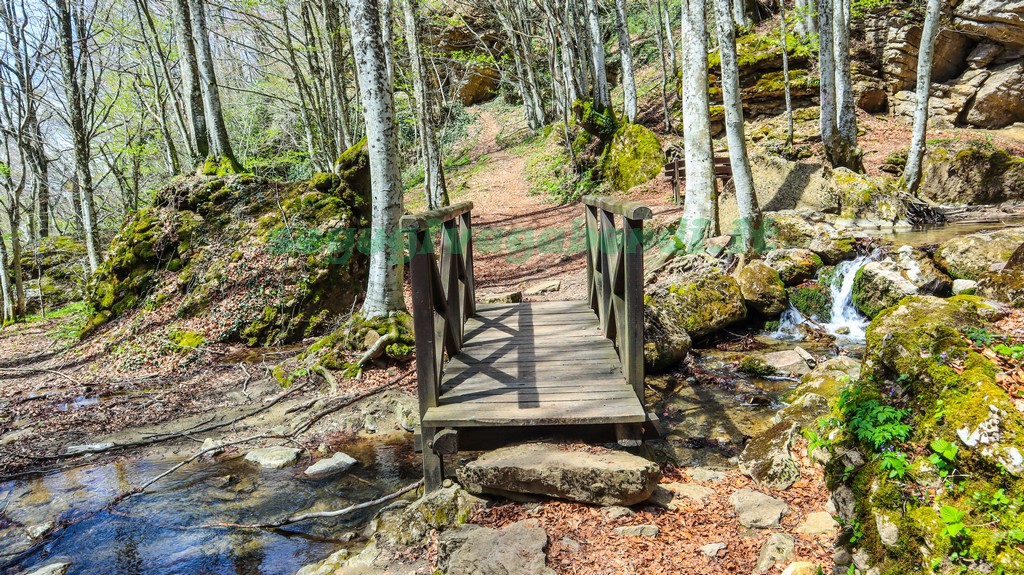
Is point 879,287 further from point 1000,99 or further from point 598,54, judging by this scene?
point 1000,99

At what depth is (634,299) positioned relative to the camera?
4.00 m

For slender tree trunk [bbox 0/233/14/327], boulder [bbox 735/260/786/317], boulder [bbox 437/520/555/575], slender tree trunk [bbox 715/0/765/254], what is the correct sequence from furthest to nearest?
slender tree trunk [bbox 0/233/14/327] → slender tree trunk [bbox 715/0/765/254] → boulder [bbox 735/260/786/317] → boulder [bbox 437/520/555/575]

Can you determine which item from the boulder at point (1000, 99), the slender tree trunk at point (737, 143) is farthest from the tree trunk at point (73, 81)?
the boulder at point (1000, 99)

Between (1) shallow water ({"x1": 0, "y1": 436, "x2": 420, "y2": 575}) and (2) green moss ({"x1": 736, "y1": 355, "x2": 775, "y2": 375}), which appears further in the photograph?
(2) green moss ({"x1": 736, "y1": 355, "x2": 775, "y2": 375})

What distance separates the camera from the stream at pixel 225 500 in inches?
157

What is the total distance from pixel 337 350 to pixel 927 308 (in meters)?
6.72

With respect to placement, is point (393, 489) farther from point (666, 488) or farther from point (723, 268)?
point (723, 268)

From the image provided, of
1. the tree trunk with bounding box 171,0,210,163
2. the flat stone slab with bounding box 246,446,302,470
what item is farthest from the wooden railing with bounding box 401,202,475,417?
the tree trunk with bounding box 171,0,210,163

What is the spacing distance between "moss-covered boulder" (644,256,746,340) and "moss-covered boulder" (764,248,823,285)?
3.60ft

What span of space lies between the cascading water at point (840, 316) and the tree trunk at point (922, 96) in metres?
5.26

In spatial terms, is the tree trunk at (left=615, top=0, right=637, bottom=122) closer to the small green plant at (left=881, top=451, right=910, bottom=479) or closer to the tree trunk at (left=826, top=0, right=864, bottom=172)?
the tree trunk at (left=826, top=0, right=864, bottom=172)

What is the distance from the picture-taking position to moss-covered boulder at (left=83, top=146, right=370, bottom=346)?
360 inches

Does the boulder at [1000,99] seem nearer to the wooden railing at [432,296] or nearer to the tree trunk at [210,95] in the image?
the wooden railing at [432,296]

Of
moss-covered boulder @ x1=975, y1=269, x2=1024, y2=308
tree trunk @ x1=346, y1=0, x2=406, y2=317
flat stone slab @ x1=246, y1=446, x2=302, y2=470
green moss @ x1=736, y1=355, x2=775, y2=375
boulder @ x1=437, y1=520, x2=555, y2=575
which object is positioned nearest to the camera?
boulder @ x1=437, y1=520, x2=555, y2=575
